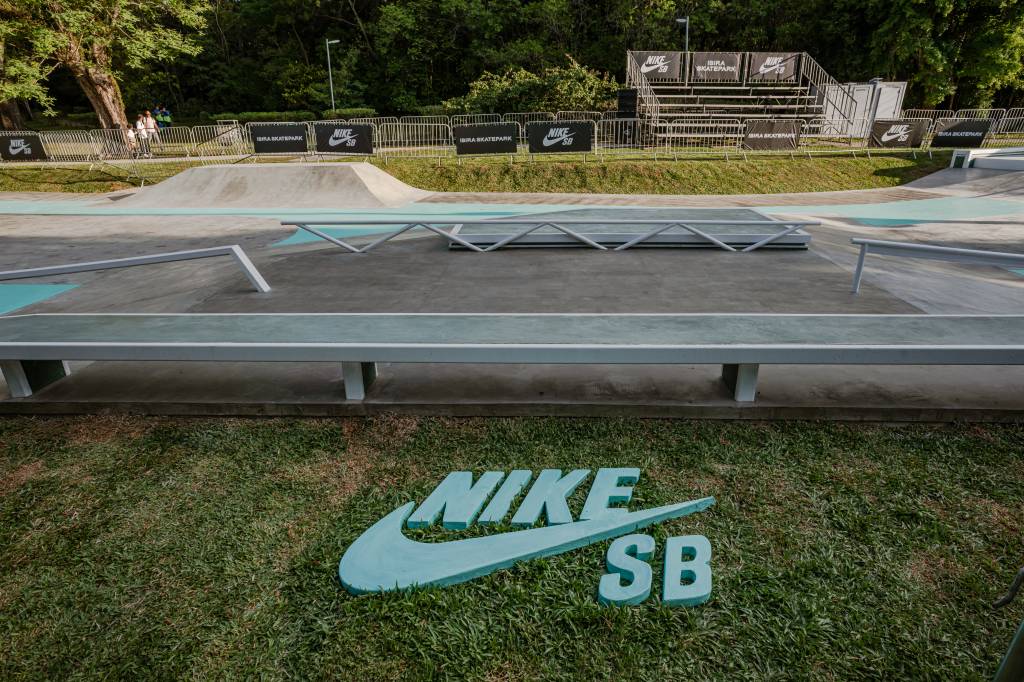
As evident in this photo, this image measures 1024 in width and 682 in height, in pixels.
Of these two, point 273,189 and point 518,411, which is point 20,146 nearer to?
point 273,189

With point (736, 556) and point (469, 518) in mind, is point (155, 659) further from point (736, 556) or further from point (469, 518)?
point (736, 556)

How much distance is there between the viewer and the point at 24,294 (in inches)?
339

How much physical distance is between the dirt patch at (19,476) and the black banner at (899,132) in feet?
92.0

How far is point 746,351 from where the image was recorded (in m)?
4.17

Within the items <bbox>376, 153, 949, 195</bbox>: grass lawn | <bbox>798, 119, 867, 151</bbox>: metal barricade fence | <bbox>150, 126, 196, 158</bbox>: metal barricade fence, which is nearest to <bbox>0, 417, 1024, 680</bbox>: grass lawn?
<bbox>376, 153, 949, 195</bbox>: grass lawn

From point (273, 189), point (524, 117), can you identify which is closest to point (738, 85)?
point (524, 117)

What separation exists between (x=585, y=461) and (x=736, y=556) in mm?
1149

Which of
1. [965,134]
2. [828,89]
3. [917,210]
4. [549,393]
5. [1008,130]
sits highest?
[828,89]

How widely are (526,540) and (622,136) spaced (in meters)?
26.1

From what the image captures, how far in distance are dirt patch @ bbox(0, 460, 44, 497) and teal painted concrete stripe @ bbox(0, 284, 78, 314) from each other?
5324 millimetres

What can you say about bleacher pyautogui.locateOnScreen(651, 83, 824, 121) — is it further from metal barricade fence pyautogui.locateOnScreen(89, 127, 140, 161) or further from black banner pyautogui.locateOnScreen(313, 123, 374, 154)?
metal barricade fence pyautogui.locateOnScreen(89, 127, 140, 161)

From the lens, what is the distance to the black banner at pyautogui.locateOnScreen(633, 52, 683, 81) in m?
28.6

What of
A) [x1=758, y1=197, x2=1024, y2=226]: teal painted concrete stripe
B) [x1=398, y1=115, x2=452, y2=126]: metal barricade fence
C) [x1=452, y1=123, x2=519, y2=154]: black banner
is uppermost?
[x1=398, y1=115, x2=452, y2=126]: metal barricade fence

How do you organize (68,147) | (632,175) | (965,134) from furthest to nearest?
(68,147) < (965,134) < (632,175)
